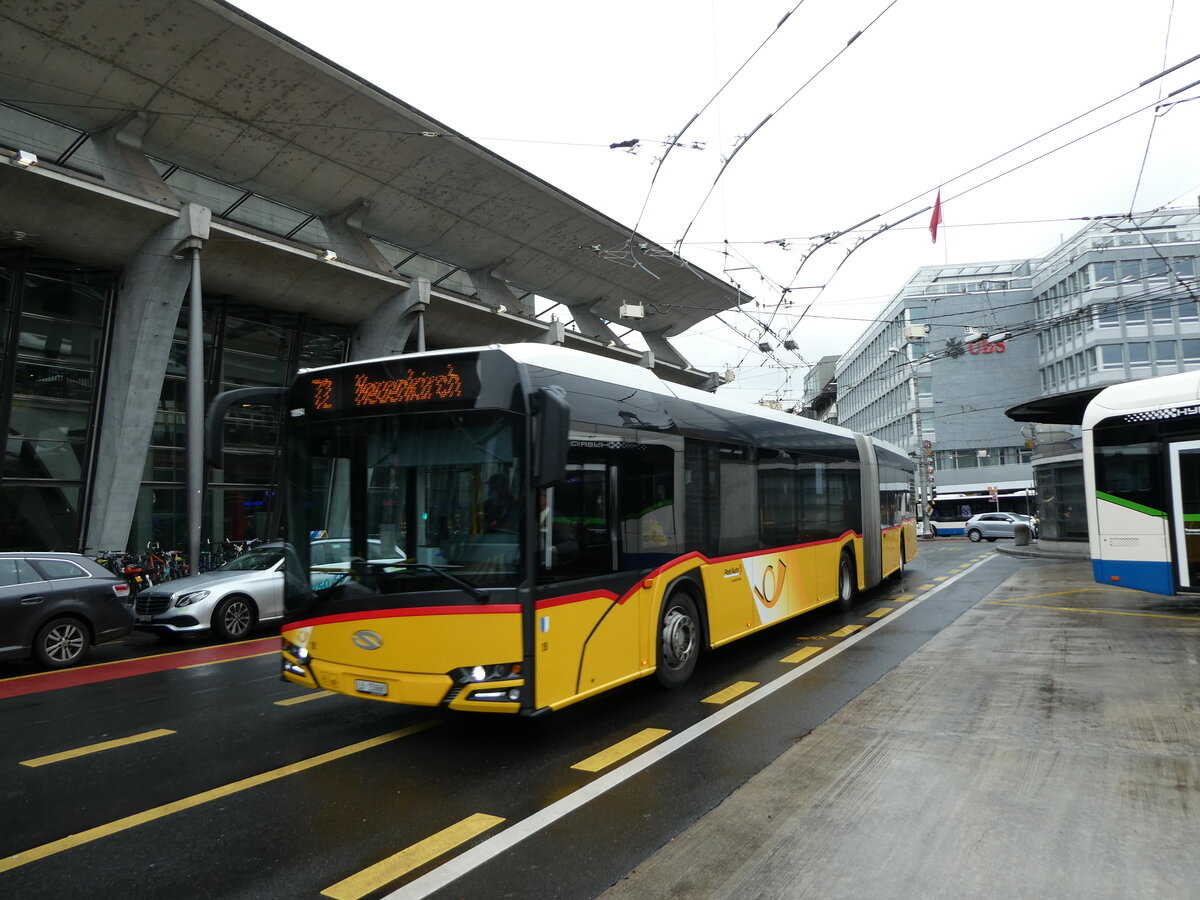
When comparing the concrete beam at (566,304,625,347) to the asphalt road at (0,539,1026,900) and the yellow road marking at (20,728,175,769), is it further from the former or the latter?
the yellow road marking at (20,728,175,769)

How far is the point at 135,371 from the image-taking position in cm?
1734

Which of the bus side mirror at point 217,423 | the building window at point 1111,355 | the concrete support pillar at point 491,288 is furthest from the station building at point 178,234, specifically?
the building window at point 1111,355

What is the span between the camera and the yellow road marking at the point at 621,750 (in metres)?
5.14

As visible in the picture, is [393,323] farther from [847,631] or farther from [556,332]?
[847,631]

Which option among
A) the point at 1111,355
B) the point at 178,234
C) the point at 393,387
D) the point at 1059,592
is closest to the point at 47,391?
the point at 178,234

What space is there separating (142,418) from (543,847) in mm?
17082

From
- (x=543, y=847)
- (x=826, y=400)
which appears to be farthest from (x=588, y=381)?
(x=826, y=400)

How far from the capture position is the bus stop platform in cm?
348

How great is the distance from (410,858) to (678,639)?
12.1 ft

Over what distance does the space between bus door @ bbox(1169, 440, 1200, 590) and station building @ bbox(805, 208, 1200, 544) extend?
3131 cm

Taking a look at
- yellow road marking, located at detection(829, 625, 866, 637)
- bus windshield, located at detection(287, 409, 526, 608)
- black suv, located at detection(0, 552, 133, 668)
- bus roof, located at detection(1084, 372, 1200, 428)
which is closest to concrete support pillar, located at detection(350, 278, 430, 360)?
black suv, located at detection(0, 552, 133, 668)

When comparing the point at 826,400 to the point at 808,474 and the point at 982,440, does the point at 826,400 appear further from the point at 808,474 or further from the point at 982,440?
the point at 808,474

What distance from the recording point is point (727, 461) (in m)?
8.16

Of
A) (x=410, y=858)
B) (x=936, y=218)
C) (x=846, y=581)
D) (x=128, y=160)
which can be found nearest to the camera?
(x=410, y=858)
